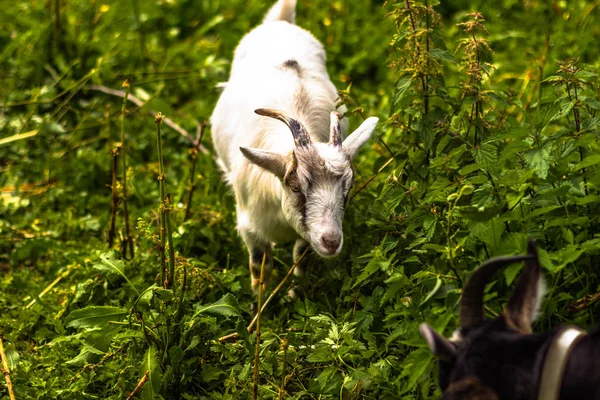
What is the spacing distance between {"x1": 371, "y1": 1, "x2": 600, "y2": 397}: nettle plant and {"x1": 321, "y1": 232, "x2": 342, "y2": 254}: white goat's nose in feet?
0.85

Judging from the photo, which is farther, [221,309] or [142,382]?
[221,309]

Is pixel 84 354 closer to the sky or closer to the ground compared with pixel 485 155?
closer to the ground

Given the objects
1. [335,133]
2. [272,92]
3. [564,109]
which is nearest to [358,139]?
[335,133]

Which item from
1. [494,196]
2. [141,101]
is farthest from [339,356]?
[141,101]

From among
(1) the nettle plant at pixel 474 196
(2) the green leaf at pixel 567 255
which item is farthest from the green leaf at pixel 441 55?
(2) the green leaf at pixel 567 255

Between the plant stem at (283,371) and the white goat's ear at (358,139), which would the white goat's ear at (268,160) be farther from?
the plant stem at (283,371)

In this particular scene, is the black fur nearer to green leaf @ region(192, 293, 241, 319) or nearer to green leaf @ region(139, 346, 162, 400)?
green leaf @ region(192, 293, 241, 319)

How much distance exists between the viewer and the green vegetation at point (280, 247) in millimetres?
3545

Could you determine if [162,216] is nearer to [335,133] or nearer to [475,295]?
[335,133]

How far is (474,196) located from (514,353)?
957 mm

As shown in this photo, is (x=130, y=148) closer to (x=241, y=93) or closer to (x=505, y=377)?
(x=241, y=93)

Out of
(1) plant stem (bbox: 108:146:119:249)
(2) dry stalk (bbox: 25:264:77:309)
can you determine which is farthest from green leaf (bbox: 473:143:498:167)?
(2) dry stalk (bbox: 25:264:77:309)

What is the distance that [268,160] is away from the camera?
415 cm

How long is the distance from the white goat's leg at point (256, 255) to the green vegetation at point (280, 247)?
0.13m
